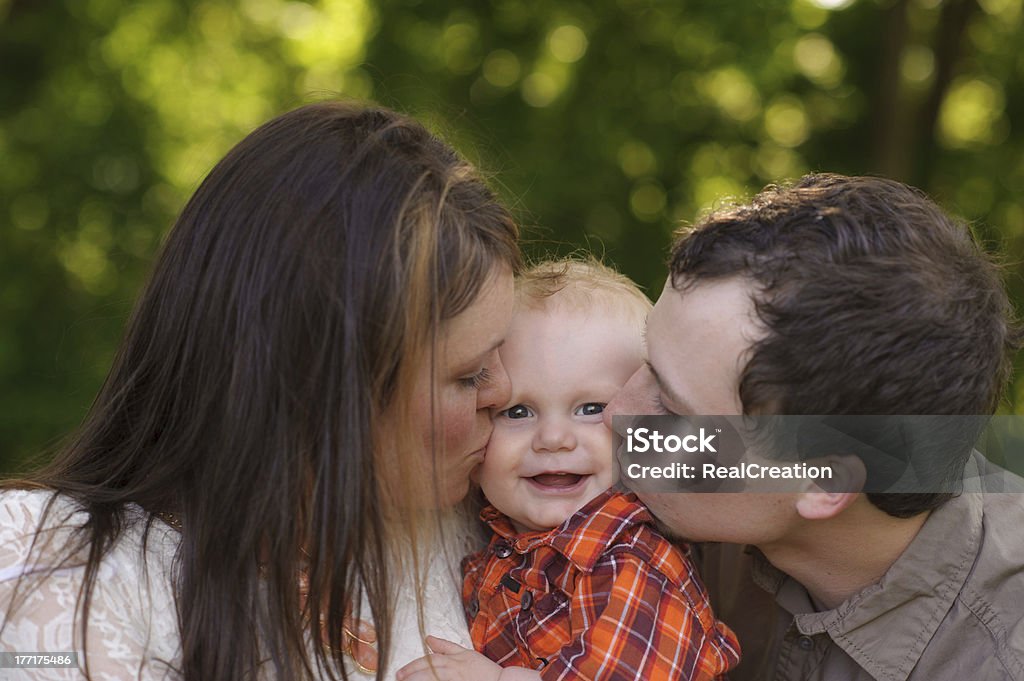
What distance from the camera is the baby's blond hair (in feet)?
7.63

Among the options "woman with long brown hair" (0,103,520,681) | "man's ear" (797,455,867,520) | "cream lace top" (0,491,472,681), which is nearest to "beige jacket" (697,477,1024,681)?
"man's ear" (797,455,867,520)

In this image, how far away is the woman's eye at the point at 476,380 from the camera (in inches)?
81.6

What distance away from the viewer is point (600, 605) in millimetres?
2037

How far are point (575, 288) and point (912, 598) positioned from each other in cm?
91

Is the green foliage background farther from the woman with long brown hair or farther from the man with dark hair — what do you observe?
the woman with long brown hair

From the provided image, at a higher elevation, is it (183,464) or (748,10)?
(748,10)

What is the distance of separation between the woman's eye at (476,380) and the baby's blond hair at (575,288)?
0.23m

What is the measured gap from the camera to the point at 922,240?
77.1 inches

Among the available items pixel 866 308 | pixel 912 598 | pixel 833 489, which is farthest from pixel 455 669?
pixel 866 308

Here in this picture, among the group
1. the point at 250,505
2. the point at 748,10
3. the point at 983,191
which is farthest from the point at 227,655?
the point at 983,191

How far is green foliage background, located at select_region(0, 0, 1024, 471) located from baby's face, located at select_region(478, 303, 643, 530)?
297 cm

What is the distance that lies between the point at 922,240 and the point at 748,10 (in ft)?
12.0

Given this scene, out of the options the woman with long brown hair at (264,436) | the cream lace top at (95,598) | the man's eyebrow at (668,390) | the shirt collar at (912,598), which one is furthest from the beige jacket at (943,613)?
the cream lace top at (95,598)

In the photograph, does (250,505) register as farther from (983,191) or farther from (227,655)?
(983,191)
